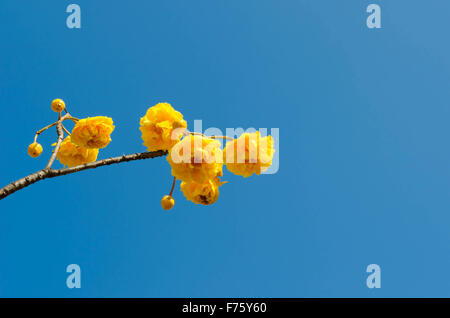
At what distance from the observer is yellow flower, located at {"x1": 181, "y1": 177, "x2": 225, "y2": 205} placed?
4.25 feet

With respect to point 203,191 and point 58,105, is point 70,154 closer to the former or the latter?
point 58,105

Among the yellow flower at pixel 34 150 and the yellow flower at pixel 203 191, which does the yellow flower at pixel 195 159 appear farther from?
the yellow flower at pixel 34 150

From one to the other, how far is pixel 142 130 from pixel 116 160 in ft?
0.58

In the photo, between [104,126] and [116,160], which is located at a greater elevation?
[104,126]

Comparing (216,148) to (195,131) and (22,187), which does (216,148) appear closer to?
(195,131)

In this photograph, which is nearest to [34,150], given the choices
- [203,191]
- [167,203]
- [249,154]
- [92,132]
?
[92,132]

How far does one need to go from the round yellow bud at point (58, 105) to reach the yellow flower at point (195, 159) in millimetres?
878

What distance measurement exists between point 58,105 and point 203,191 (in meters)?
1.01

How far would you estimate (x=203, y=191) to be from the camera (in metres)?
1.29

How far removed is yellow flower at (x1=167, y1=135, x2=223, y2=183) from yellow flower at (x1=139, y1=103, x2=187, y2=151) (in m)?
0.11

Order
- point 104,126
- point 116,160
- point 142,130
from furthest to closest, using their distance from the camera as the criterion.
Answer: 1. point 104,126
2. point 142,130
3. point 116,160

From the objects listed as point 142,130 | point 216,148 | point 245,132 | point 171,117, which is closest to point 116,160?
point 142,130

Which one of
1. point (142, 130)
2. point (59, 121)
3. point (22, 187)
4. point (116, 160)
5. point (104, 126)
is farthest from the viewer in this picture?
point (59, 121)

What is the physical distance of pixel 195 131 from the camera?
1.33 m
